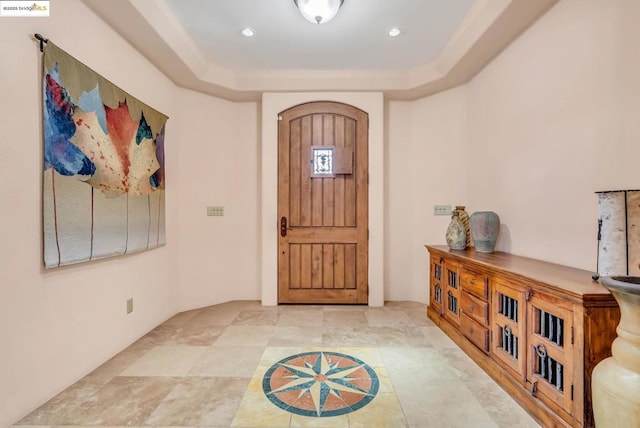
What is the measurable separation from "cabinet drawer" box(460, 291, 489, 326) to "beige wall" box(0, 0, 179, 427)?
2848mm

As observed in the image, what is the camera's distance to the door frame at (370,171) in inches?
144

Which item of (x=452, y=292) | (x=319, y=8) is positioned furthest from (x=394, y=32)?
(x=452, y=292)

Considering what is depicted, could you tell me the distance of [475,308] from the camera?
2.31 m

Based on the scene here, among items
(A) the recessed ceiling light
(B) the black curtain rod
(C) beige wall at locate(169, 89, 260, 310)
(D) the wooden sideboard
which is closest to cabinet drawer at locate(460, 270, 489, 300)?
(D) the wooden sideboard

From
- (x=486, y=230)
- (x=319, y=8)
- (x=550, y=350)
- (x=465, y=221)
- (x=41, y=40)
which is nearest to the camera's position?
(x=550, y=350)

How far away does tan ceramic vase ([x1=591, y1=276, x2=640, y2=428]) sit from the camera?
112 cm

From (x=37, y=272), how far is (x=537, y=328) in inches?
115

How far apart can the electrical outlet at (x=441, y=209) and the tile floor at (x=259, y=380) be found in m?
1.30

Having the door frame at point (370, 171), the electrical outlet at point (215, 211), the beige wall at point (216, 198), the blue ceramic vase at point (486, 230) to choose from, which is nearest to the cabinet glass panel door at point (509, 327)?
the blue ceramic vase at point (486, 230)

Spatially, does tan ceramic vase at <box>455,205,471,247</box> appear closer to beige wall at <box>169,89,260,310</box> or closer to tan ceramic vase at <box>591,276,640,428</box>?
tan ceramic vase at <box>591,276,640,428</box>

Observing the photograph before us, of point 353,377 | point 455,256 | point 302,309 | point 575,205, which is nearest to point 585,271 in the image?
point 575,205

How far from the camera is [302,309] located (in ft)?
11.5

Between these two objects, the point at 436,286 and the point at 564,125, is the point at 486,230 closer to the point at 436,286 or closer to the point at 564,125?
the point at 436,286

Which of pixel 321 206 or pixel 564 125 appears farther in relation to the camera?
pixel 321 206
